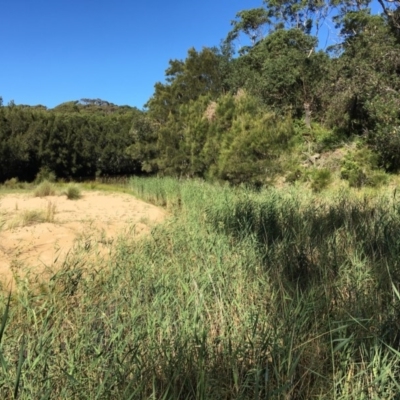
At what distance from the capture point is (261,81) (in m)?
18.9

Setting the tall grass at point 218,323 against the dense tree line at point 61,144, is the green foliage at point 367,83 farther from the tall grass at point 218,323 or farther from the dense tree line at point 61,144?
the tall grass at point 218,323

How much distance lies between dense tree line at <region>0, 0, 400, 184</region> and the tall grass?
630 centimetres

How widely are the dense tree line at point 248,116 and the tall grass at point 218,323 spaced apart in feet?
20.7

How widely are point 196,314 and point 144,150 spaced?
15.1 metres

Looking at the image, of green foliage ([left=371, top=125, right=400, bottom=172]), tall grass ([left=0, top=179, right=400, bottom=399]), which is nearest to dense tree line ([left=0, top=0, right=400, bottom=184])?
green foliage ([left=371, top=125, right=400, bottom=172])

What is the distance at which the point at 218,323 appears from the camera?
6.86 feet

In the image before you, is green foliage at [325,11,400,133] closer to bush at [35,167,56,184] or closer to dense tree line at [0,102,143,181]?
dense tree line at [0,102,143,181]

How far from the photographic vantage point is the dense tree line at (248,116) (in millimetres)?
9875

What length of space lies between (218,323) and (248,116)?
7.92 meters

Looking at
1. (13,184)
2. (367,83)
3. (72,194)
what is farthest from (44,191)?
(367,83)

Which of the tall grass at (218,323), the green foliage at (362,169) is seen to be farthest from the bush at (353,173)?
the tall grass at (218,323)

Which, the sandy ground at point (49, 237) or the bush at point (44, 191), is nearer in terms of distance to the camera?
the sandy ground at point (49, 237)

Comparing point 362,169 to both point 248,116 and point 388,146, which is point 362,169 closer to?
point 388,146

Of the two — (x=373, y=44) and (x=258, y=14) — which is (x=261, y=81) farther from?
(x=258, y=14)
